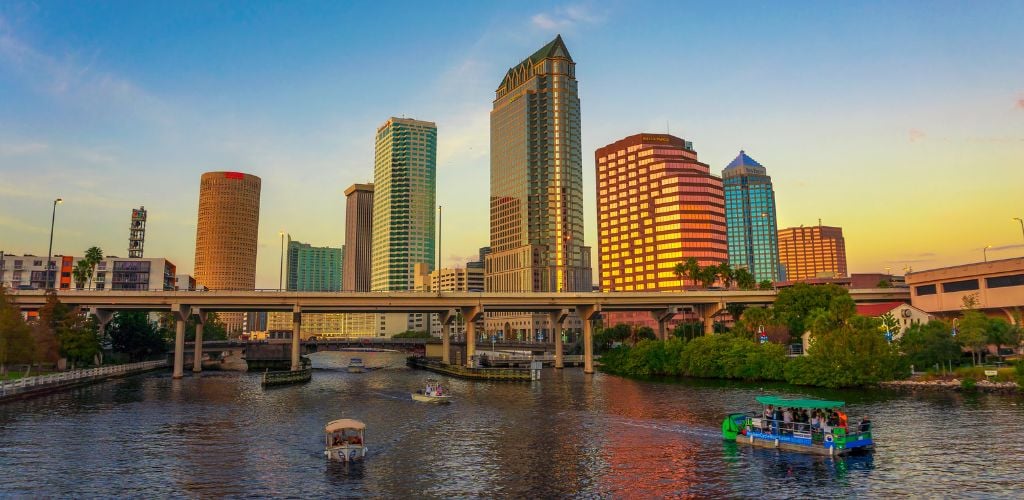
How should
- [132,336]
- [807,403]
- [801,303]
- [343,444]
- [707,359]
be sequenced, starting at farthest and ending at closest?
[132,336] → [801,303] → [707,359] → [807,403] → [343,444]

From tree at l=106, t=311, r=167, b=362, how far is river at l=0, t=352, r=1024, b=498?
2866 inches

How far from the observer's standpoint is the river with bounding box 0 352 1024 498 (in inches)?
1560

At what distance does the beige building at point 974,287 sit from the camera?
120 metres

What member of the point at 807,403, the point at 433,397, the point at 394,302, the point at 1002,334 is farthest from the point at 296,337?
the point at 1002,334

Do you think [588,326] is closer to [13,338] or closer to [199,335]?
[199,335]

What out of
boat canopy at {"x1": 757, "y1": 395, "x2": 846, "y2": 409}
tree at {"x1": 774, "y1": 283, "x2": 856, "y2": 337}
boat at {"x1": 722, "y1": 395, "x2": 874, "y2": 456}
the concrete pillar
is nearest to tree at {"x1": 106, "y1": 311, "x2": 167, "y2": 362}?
the concrete pillar

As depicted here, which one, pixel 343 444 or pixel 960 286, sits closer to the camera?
pixel 343 444

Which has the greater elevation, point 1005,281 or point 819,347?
point 1005,281

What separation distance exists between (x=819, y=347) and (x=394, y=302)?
81728 mm

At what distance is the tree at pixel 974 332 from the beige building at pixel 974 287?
2472 cm

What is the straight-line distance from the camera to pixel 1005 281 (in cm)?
12169

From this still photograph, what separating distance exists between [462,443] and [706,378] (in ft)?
243

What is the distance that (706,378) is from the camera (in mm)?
117312

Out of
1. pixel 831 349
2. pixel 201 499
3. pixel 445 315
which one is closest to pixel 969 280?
pixel 831 349
